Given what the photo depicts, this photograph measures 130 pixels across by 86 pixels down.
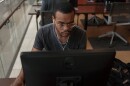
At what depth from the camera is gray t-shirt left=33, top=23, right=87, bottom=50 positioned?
165 centimetres

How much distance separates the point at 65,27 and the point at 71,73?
21.8 inches

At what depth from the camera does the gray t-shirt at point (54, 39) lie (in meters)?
1.65

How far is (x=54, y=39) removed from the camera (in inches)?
64.9

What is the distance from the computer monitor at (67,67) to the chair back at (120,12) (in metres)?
2.99

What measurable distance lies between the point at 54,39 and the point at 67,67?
2.56 feet

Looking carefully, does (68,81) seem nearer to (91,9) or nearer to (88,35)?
(91,9)

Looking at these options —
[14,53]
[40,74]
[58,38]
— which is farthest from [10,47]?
[40,74]

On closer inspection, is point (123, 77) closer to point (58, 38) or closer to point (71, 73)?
point (58, 38)

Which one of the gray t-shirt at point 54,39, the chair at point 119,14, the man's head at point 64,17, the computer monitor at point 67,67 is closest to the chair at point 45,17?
the chair at point 119,14

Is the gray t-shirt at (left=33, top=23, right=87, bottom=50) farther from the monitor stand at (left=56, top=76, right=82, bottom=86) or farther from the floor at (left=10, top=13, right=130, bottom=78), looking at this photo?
the floor at (left=10, top=13, right=130, bottom=78)

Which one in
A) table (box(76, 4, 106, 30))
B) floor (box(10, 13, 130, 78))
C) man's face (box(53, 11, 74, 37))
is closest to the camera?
man's face (box(53, 11, 74, 37))

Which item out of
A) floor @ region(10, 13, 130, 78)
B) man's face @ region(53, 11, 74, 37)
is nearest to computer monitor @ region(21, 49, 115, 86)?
man's face @ region(53, 11, 74, 37)

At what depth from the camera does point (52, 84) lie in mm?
949

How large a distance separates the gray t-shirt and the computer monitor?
0.71 meters
